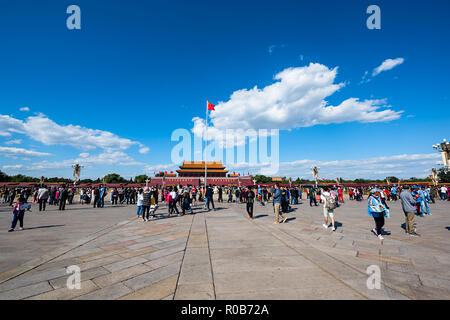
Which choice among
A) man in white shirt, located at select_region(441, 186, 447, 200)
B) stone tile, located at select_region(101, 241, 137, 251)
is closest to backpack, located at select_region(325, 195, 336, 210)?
stone tile, located at select_region(101, 241, 137, 251)

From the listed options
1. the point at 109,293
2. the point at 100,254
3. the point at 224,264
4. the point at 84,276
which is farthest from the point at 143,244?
the point at 224,264

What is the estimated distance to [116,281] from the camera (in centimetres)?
306

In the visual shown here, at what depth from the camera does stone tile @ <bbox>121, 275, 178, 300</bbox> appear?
2.54m

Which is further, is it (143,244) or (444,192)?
(444,192)

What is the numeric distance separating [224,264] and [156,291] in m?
1.31

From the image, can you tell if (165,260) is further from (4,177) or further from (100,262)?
(4,177)

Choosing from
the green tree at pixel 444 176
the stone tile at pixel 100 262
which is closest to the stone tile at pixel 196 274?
the stone tile at pixel 100 262

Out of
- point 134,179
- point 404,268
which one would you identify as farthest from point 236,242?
point 134,179

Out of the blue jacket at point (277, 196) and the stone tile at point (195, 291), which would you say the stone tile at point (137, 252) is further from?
the blue jacket at point (277, 196)

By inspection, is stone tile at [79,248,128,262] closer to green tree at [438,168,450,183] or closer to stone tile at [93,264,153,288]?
stone tile at [93,264,153,288]

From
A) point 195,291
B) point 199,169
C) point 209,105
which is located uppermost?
point 209,105

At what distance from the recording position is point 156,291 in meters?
2.69
